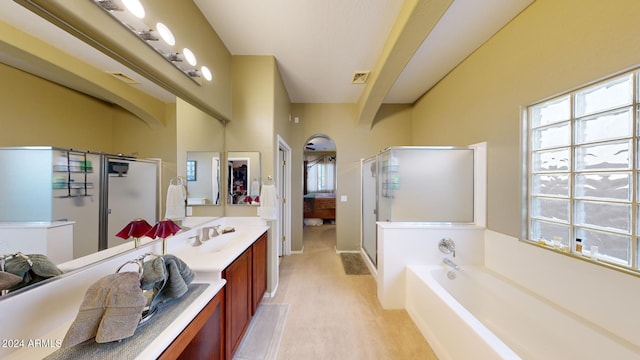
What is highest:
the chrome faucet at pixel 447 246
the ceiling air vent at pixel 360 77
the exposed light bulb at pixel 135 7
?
the ceiling air vent at pixel 360 77

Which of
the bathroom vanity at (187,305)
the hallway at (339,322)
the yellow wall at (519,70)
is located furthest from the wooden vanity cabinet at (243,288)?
the yellow wall at (519,70)

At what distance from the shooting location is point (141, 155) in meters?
1.32

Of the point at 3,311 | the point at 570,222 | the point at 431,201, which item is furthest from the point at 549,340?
the point at 3,311

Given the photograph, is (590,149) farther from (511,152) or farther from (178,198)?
(178,198)

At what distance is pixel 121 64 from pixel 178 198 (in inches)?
41.8

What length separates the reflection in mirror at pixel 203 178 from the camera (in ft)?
6.46

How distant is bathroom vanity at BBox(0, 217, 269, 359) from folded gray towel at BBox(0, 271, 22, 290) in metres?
0.05

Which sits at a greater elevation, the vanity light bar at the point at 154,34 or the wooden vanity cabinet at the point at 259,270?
the vanity light bar at the point at 154,34

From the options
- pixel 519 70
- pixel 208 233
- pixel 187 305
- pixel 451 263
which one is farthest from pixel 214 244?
pixel 519 70

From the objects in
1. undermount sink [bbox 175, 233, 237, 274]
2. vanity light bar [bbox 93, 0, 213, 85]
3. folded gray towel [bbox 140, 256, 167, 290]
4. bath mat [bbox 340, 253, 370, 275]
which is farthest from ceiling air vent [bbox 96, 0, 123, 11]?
bath mat [bbox 340, 253, 370, 275]

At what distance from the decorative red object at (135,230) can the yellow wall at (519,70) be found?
9.99ft

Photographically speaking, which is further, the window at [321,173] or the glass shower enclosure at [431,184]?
the window at [321,173]

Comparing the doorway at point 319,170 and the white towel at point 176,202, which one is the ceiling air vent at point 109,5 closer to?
the white towel at point 176,202

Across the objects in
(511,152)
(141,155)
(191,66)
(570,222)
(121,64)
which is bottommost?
(570,222)
